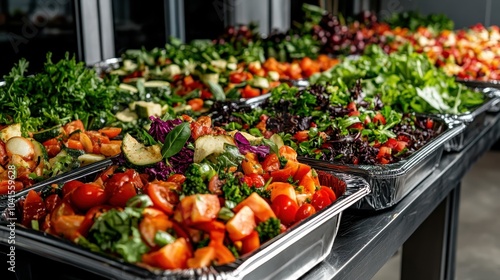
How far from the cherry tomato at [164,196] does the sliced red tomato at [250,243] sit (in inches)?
5.9

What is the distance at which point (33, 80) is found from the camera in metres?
2.15

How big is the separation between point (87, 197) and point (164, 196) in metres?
0.16

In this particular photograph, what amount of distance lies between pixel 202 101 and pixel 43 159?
→ 0.96 m

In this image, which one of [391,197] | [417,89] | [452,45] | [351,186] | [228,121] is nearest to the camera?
[351,186]

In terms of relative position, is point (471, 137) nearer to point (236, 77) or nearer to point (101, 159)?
point (236, 77)

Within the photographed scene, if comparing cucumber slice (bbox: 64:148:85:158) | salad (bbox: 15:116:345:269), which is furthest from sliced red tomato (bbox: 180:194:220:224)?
cucumber slice (bbox: 64:148:85:158)

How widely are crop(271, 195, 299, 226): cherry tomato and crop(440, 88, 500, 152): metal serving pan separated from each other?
1.21 m

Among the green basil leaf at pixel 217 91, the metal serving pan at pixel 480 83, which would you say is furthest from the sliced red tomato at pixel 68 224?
the metal serving pan at pixel 480 83

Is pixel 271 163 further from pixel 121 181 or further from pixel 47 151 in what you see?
pixel 47 151

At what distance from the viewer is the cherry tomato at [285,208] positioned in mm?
1217

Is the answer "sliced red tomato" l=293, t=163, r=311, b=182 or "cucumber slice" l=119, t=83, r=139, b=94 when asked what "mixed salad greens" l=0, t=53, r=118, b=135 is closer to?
"cucumber slice" l=119, t=83, r=139, b=94

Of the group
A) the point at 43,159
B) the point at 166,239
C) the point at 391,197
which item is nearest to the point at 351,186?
Answer: the point at 391,197

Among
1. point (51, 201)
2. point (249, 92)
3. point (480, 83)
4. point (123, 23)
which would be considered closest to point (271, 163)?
point (51, 201)

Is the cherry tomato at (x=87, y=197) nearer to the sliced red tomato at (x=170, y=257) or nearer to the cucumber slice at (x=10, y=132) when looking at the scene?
the sliced red tomato at (x=170, y=257)
